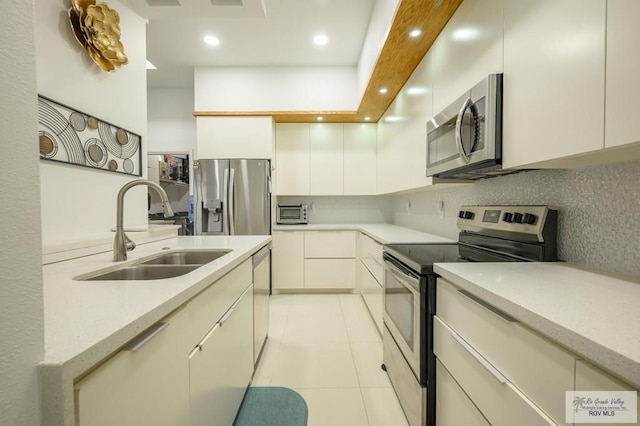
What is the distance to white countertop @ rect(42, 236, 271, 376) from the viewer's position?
48 cm

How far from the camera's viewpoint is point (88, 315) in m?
0.61

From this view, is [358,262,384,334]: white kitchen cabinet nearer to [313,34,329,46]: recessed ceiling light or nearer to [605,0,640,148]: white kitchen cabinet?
[605,0,640,148]: white kitchen cabinet

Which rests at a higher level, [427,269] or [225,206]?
[225,206]

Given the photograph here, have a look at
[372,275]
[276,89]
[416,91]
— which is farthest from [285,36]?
[372,275]

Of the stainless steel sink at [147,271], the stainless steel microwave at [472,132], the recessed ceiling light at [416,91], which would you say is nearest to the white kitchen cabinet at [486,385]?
the stainless steel microwave at [472,132]

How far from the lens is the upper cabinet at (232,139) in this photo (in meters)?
3.30

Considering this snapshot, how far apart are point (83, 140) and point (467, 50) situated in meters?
2.13

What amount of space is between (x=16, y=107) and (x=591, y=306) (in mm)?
1237

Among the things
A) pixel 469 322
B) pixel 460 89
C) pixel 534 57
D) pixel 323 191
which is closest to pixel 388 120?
pixel 323 191

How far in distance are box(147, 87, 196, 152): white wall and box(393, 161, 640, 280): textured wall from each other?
4.07 metres

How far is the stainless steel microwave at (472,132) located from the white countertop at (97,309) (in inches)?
48.5

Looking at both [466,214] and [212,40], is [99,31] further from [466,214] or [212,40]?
[466,214]

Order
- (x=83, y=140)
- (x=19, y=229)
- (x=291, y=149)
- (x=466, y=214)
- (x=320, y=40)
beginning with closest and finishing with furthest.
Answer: (x=19, y=229) → (x=83, y=140) → (x=466, y=214) → (x=320, y=40) → (x=291, y=149)

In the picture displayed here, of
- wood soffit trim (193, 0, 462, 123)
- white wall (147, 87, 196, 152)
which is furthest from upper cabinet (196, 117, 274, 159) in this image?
white wall (147, 87, 196, 152)
